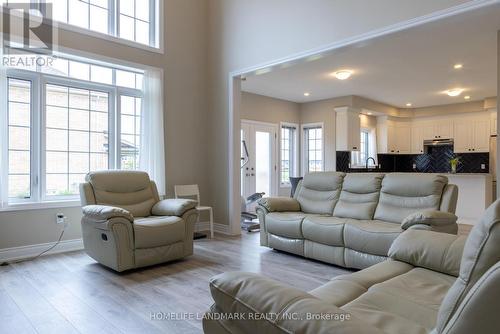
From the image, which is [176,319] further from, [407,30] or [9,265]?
[407,30]

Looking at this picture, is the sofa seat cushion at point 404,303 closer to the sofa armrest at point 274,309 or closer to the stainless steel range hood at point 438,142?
the sofa armrest at point 274,309

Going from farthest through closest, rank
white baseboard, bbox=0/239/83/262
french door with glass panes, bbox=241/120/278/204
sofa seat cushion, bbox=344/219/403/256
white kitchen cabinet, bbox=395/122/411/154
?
white kitchen cabinet, bbox=395/122/411/154 → french door with glass panes, bbox=241/120/278/204 → white baseboard, bbox=0/239/83/262 → sofa seat cushion, bbox=344/219/403/256

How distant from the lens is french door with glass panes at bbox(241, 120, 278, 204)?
24.4 feet

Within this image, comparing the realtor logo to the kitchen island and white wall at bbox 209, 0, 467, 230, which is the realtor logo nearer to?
white wall at bbox 209, 0, 467, 230

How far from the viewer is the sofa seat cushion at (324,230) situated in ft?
11.0

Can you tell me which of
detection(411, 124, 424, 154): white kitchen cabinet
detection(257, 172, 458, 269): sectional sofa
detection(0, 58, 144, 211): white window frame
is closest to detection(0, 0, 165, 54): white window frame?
detection(0, 58, 144, 211): white window frame

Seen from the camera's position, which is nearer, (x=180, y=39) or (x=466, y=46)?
(x=466, y=46)

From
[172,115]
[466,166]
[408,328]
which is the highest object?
[172,115]

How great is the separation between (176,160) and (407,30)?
3.48m

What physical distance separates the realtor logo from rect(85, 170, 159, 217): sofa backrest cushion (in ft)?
5.41

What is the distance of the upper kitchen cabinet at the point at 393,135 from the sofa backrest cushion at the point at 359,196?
584 centimetres

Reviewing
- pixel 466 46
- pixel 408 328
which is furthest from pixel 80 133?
pixel 466 46

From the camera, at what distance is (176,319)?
7.48 ft

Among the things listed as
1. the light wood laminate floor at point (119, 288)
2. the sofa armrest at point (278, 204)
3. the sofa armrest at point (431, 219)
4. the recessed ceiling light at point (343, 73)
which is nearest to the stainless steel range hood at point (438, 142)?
the recessed ceiling light at point (343, 73)
